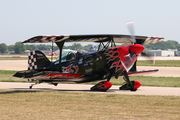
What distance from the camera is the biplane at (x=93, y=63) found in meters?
14.1

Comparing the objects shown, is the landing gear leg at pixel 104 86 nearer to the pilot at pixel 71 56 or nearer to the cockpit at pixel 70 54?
the cockpit at pixel 70 54

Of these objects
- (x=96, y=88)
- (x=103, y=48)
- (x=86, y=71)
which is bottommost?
(x=96, y=88)

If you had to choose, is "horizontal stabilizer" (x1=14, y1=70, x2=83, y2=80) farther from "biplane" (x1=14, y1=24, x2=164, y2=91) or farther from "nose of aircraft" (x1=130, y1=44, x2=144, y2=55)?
"nose of aircraft" (x1=130, y1=44, x2=144, y2=55)

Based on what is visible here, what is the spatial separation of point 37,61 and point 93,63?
355 cm

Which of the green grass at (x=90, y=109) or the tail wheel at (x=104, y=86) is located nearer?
the green grass at (x=90, y=109)

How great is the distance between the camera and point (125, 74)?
15.0 m

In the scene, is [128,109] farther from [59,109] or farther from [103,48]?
[103,48]

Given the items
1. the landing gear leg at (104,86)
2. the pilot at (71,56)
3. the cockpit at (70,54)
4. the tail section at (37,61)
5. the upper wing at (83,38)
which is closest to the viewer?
the upper wing at (83,38)

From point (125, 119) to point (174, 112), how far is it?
198 cm

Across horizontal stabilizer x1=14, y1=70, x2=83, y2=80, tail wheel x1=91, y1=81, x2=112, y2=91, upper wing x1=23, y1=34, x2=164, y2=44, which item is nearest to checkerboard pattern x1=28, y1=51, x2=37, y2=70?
horizontal stabilizer x1=14, y1=70, x2=83, y2=80

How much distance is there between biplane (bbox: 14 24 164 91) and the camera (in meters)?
14.1

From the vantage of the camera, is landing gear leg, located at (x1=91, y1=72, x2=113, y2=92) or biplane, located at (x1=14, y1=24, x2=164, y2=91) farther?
landing gear leg, located at (x1=91, y1=72, x2=113, y2=92)

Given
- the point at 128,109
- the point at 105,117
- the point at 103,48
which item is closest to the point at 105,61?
the point at 103,48

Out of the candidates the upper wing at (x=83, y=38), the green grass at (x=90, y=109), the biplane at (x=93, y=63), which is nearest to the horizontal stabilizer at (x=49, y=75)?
the biplane at (x=93, y=63)
